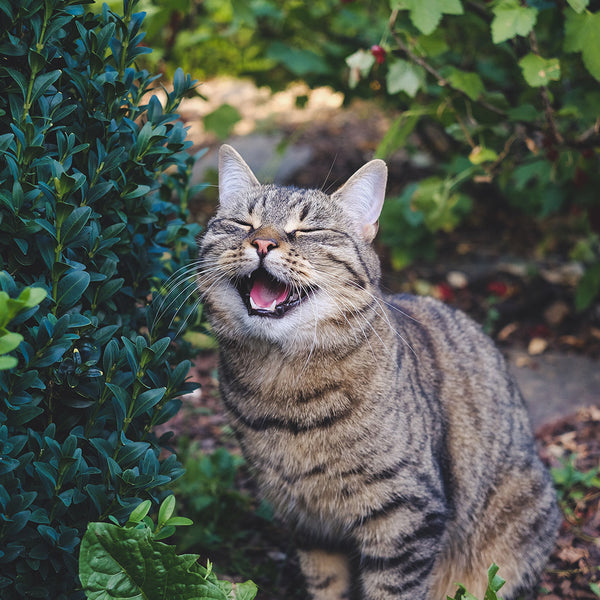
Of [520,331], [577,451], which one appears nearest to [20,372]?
[577,451]

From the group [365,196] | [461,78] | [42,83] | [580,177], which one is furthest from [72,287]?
[580,177]

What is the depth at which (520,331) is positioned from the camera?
215 inches

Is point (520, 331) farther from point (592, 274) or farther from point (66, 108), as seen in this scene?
point (66, 108)

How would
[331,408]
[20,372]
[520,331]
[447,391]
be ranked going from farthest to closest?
[520,331], [447,391], [331,408], [20,372]

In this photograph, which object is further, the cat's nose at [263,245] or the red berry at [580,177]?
the red berry at [580,177]

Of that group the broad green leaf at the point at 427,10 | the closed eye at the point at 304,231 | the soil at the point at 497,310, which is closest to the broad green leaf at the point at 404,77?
the broad green leaf at the point at 427,10

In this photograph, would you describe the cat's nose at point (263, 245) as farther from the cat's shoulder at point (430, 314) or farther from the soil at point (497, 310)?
the soil at point (497, 310)

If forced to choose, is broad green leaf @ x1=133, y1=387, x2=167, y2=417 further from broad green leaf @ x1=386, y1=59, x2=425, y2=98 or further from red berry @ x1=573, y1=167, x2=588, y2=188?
red berry @ x1=573, y1=167, x2=588, y2=188

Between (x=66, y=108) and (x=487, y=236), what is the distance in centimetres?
515

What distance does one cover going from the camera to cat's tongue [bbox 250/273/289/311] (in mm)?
2594

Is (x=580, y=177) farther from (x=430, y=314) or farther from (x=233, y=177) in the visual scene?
(x=233, y=177)

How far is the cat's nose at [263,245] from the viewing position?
2533 mm

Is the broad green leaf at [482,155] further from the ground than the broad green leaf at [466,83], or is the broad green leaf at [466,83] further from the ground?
the broad green leaf at [466,83]

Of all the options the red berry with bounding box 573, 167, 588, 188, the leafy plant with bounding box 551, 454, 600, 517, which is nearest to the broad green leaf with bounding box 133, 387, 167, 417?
the leafy plant with bounding box 551, 454, 600, 517
